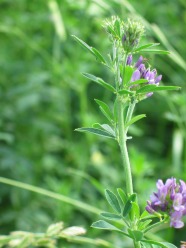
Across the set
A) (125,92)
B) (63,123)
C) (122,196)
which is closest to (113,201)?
(122,196)

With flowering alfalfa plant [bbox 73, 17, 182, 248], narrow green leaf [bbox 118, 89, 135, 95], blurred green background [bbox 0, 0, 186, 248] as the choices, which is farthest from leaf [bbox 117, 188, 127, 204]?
blurred green background [bbox 0, 0, 186, 248]

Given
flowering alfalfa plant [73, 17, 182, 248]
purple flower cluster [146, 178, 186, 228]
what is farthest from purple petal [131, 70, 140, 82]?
purple flower cluster [146, 178, 186, 228]

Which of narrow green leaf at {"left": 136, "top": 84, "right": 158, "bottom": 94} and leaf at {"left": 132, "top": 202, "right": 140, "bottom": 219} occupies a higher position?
narrow green leaf at {"left": 136, "top": 84, "right": 158, "bottom": 94}

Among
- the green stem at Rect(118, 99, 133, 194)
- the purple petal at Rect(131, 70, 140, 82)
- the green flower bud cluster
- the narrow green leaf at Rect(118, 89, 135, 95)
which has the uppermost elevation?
the green flower bud cluster

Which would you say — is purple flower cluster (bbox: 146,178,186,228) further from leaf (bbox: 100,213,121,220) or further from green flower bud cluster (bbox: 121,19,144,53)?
green flower bud cluster (bbox: 121,19,144,53)

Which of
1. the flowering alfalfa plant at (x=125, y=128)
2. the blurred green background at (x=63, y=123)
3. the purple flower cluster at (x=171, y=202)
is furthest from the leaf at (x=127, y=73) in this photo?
the blurred green background at (x=63, y=123)

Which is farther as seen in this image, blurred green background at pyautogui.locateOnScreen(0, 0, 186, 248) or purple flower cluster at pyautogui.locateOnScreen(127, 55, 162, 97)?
blurred green background at pyautogui.locateOnScreen(0, 0, 186, 248)
